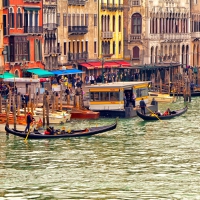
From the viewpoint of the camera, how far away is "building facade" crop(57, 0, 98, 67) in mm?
97250

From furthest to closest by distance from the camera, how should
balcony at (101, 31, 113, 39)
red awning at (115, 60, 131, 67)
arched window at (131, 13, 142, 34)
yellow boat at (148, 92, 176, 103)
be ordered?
arched window at (131, 13, 142, 34) < red awning at (115, 60, 131, 67) < balcony at (101, 31, 113, 39) < yellow boat at (148, 92, 176, 103)

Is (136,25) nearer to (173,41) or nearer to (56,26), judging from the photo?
(173,41)

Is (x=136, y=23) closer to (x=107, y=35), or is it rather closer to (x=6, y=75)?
(x=107, y=35)

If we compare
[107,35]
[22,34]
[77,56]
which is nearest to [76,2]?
[77,56]

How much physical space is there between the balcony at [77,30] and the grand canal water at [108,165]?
26.3 meters

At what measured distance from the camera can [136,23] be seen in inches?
4402

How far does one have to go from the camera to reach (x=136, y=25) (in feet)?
367

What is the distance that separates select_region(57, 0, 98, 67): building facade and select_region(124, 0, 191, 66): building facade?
7905 mm

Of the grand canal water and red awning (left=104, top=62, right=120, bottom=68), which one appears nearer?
the grand canal water

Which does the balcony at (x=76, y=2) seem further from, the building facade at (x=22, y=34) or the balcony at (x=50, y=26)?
the building facade at (x=22, y=34)

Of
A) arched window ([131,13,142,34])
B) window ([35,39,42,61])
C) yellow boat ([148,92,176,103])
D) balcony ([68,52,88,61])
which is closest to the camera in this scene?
yellow boat ([148,92,176,103])

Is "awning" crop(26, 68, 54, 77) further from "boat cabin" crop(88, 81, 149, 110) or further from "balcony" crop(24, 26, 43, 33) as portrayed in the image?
"boat cabin" crop(88, 81, 149, 110)

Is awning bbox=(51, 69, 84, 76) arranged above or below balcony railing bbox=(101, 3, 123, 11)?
below

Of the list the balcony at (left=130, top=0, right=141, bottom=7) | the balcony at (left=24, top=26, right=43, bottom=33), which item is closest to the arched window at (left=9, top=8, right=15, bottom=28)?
the balcony at (left=24, top=26, right=43, bottom=33)
